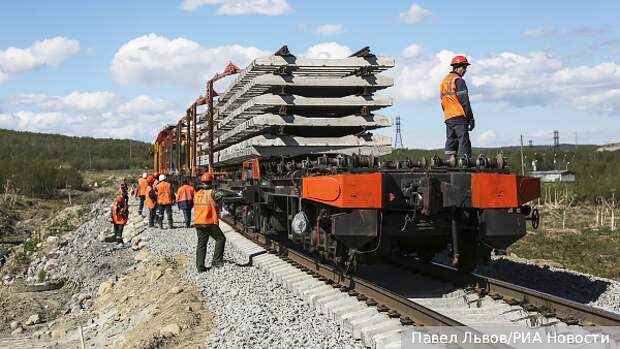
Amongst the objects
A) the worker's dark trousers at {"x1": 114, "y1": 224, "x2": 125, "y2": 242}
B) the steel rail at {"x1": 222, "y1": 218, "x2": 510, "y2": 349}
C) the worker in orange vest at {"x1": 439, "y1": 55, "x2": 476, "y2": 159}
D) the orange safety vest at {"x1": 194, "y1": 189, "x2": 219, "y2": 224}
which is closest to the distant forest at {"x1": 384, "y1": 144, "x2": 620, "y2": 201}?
the worker in orange vest at {"x1": 439, "y1": 55, "x2": 476, "y2": 159}

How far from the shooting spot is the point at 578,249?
1466 cm

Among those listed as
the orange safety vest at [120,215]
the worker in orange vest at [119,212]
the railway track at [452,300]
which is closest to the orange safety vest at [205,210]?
the railway track at [452,300]

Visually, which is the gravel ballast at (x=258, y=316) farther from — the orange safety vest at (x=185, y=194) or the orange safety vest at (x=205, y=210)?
the orange safety vest at (x=185, y=194)

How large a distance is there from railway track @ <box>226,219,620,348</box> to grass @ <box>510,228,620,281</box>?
4.32m

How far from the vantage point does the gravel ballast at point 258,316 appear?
18.9 feet

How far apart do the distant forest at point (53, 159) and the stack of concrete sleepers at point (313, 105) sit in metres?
36.6

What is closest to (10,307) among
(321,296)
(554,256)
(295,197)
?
(295,197)

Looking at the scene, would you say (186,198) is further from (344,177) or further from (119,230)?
(344,177)

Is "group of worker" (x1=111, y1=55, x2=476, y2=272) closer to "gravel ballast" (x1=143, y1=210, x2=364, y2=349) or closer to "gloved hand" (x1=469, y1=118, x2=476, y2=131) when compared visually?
"gloved hand" (x1=469, y1=118, x2=476, y2=131)

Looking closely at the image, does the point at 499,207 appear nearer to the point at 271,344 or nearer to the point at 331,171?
the point at 331,171

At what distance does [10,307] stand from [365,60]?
8.30 metres

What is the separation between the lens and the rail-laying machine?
6727mm

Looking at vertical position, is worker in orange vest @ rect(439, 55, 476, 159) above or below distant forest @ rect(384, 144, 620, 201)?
above

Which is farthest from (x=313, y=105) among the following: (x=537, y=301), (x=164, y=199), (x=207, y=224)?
(x=164, y=199)
